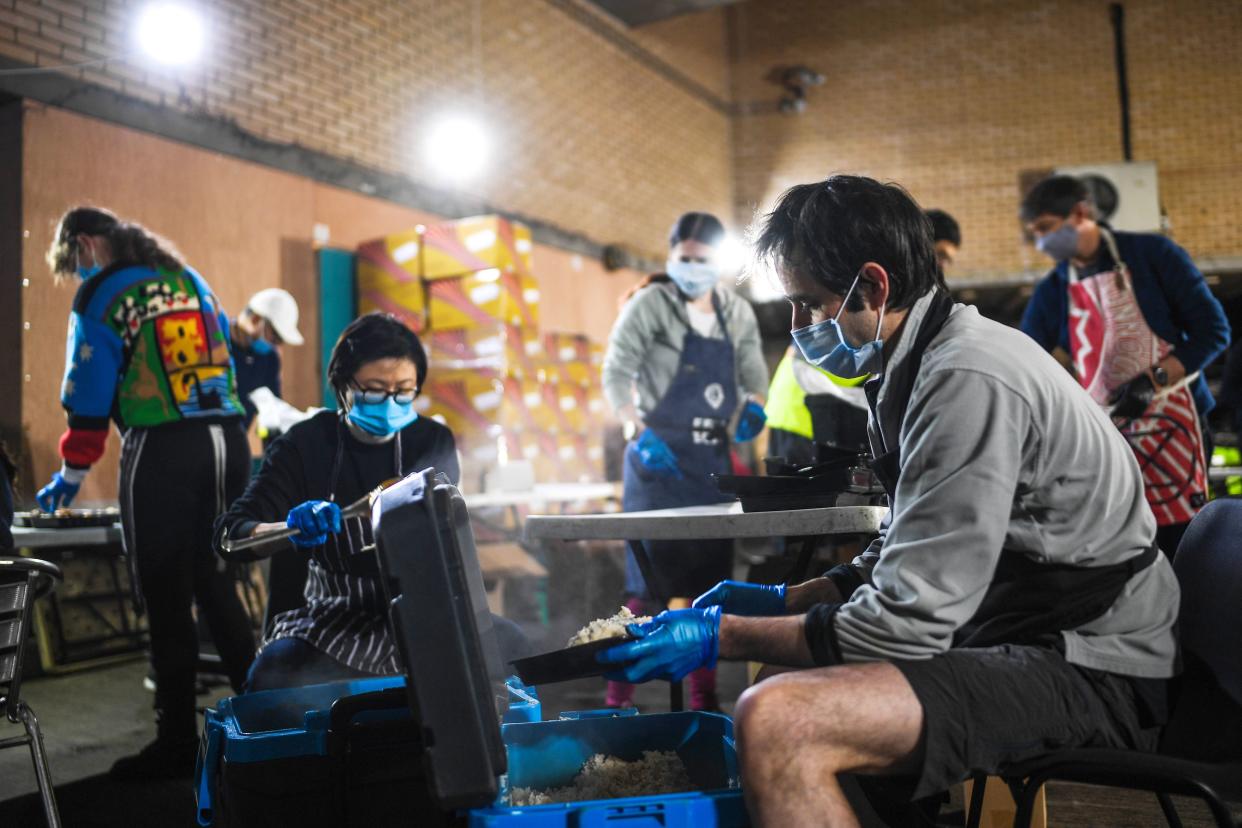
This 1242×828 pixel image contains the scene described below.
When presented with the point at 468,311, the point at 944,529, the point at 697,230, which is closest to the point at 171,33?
the point at 468,311

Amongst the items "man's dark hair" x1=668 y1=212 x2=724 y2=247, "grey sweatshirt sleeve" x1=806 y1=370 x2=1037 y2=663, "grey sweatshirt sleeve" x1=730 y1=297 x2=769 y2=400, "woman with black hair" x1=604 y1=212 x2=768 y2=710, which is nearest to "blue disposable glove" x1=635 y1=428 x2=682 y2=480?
"woman with black hair" x1=604 y1=212 x2=768 y2=710

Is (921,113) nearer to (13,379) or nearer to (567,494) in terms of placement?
(567,494)

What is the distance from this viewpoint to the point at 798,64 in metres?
12.7

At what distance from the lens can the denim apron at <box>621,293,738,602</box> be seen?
348 cm

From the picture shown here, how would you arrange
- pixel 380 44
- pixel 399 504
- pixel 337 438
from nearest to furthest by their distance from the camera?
1. pixel 399 504
2. pixel 337 438
3. pixel 380 44

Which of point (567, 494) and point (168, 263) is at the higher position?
point (168, 263)

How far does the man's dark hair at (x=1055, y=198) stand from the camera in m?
3.19

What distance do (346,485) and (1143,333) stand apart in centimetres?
243

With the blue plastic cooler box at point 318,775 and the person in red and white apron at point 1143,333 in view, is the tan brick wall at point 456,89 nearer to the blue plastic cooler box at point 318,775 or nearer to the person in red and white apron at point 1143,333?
the blue plastic cooler box at point 318,775

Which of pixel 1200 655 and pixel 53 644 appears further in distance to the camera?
pixel 53 644

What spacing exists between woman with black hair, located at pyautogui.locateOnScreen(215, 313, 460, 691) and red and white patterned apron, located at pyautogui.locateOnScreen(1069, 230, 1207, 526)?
1.97 meters

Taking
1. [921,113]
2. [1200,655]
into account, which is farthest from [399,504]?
[921,113]

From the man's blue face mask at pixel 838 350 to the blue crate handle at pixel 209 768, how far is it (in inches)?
50.9

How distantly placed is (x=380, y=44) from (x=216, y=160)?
6.29 feet
